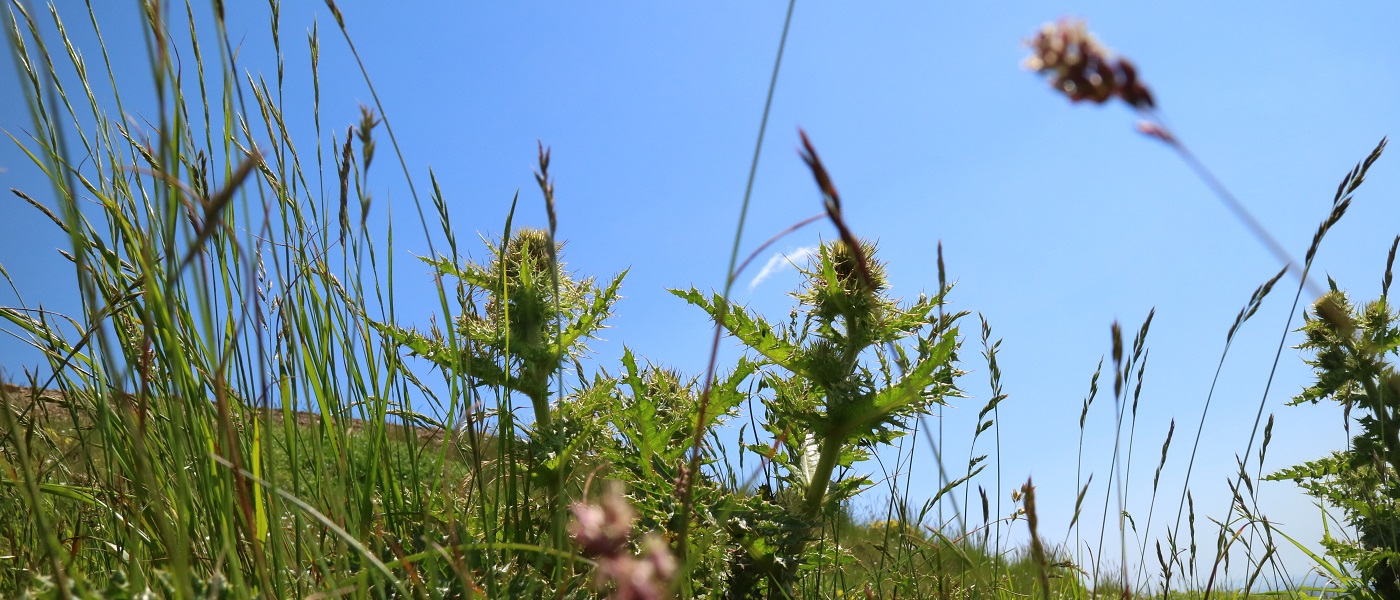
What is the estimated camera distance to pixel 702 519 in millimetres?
2219

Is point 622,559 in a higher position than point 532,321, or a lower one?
lower

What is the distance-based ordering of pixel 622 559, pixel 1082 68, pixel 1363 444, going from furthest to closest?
pixel 1363 444, pixel 1082 68, pixel 622 559

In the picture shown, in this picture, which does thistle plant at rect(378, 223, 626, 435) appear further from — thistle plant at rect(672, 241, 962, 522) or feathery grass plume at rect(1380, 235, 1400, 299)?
feathery grass plume at rect(1380, 235, 1400, 299)

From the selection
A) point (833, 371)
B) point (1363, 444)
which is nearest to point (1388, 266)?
point (833, 371)

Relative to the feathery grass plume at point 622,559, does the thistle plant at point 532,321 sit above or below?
above

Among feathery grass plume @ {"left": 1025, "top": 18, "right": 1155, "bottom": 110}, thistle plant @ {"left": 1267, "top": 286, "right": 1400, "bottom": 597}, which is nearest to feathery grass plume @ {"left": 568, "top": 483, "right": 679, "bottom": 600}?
feathery grass plume @ {"left": 1025, "top": 18, "right": 1155, "bottom": 110}

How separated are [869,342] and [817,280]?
0.80 feet

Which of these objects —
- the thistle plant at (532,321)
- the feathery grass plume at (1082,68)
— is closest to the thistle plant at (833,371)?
the thistle plant at (532,321)

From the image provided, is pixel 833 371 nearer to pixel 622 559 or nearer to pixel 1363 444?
pixel 622 559

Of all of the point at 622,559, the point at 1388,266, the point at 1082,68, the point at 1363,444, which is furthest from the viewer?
the point at 1363,444

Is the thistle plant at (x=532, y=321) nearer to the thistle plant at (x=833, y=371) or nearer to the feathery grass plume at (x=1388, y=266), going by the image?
the thistle plant at (x=833, y=371)

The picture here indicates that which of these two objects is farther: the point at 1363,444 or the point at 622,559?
the point at 1363,444

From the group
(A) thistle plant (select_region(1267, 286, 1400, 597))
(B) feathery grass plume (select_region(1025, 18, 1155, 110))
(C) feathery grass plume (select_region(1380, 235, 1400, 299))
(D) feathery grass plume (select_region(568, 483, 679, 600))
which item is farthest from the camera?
(A) thistle plant (select_region(1267, 286, 1400, 597))

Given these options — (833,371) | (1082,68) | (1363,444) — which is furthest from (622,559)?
(1363,444)
